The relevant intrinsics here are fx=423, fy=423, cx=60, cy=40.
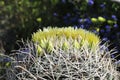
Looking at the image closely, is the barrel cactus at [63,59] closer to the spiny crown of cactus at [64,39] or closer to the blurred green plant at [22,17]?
A: the spiny crown of cactus at [64,39]

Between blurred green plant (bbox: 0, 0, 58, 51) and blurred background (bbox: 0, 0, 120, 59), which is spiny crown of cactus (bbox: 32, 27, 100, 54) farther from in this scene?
blurred green plant (bbox: 0, 0, 58, 51)

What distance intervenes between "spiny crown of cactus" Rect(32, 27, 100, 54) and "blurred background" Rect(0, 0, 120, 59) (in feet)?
6.87

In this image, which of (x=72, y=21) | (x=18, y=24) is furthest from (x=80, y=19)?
(x=18, y=24)

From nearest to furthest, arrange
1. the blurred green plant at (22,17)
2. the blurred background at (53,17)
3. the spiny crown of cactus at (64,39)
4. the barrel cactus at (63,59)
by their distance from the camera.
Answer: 1. the barrel cactus at (63,59)
2. the spiny crown of cactus at (64,39)
3. the blurred background at (53,17)
4. the blurred green plant at (22,17)

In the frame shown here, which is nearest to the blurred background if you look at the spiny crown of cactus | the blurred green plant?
the blurred green plant

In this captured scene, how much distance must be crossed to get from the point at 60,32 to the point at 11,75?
51 centimetres

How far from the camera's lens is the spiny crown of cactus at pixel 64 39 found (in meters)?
3.18

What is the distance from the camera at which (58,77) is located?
9.75ft

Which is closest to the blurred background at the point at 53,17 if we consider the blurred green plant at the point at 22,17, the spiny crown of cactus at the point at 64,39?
the blurred green plant at the point at 22,17

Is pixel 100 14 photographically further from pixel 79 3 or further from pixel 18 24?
pixel 18 24

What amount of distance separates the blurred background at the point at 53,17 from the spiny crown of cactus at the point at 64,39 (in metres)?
2.09

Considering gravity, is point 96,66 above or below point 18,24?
below

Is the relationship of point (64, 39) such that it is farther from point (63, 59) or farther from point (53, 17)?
point (53, 17)

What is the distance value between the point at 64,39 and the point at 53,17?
9.87 feet
